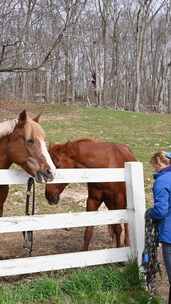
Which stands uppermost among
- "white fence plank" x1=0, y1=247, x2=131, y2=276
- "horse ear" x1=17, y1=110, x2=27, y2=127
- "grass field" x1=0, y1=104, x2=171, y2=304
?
"horse ear" x1=17, y1=110, x2=27, y2=127

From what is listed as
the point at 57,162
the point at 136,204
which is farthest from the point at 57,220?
the point at 57,162

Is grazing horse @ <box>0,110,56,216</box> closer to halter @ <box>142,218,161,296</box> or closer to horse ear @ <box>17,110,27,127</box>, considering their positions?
horse ear @ <box>17,110,27,127</box>

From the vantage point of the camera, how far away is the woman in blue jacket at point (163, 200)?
3.63 metres

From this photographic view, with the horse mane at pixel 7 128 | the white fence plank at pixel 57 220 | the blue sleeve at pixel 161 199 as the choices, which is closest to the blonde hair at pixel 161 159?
the blue sleeve at pixel 161 199

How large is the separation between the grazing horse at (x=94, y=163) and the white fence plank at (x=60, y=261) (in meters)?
0.62

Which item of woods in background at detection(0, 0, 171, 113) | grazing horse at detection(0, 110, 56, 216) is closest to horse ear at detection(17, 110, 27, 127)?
grazing horse at detection(0, 110, 56, 216)

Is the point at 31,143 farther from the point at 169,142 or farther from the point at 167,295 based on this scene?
the point at 169,142

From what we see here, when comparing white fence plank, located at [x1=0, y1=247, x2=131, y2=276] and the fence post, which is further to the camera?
the fence post

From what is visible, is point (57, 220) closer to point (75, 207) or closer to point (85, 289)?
point (85, 289)

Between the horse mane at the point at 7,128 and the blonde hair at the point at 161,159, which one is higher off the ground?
the horse mane at the point at 7,128

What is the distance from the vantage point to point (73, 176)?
168 inches

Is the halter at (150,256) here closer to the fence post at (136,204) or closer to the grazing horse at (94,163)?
the fence post at (136,204)

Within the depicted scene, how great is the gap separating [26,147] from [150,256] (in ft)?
5.10

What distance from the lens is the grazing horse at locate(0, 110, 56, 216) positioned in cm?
403
